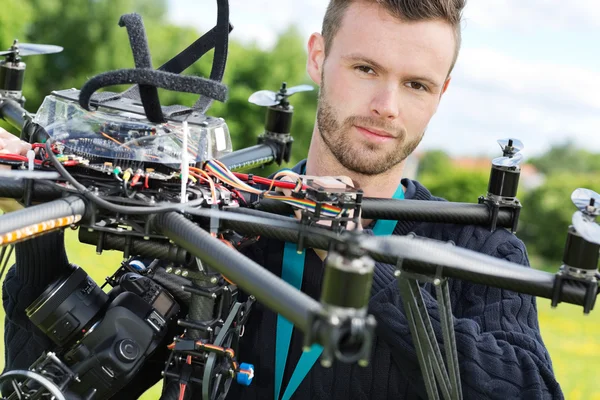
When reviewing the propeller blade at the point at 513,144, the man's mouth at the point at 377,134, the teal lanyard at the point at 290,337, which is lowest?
the teal lanyard at the point at 290,337

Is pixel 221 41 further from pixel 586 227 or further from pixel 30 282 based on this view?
pixel 586 227

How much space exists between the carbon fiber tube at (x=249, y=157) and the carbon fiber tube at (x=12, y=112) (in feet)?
4.03

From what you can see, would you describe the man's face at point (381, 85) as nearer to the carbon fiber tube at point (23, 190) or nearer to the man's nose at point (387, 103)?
the man's nose at point (387, 103)

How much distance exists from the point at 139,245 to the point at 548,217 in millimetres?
24800

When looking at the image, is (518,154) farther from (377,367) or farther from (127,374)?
(127,374)

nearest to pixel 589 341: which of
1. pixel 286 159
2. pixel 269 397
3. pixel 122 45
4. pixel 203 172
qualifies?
pixel 286 159

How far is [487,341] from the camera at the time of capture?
3.50 meters

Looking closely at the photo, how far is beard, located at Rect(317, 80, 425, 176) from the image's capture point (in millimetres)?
4070

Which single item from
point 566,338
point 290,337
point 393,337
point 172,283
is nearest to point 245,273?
point 172,283

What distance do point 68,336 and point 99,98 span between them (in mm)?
977

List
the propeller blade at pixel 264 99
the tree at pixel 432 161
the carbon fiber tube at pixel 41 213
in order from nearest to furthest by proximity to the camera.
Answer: the carbon fiber tube at pixel 41 213, the propeller blade at pixel 264 99, the tree at pixel 432 161

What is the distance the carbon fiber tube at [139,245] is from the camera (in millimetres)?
2873

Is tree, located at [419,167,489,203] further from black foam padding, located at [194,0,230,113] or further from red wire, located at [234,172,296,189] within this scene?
black foam padding, located at [194,0,230,113]

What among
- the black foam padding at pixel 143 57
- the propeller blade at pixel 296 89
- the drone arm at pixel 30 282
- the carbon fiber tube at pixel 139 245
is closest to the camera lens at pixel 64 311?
the drone arm at pixel 30 282
